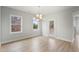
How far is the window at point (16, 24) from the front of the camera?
2.13 m

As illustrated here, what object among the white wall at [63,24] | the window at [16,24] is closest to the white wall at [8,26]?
the window at [16,24]

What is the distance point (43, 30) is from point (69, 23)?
77 cm

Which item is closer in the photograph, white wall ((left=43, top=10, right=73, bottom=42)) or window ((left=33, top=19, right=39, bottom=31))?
white wall ((left=43, top=10, right=73, bottom=42))

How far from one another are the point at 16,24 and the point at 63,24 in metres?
1.32

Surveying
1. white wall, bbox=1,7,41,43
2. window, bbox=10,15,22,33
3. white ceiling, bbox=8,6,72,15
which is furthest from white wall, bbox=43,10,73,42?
window, bbox=10,15,22,33

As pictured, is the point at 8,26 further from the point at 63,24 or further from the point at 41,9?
the point at 63,24

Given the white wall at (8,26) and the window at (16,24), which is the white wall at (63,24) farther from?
the window at (16,24)

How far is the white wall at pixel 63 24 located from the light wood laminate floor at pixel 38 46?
17cm

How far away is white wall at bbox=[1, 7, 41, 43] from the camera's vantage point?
2.04m

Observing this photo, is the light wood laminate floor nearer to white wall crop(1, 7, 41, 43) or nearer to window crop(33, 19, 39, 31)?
white wall crop(1, 7, 41, 43)

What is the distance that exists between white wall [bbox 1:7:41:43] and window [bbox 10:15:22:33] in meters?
0.09
